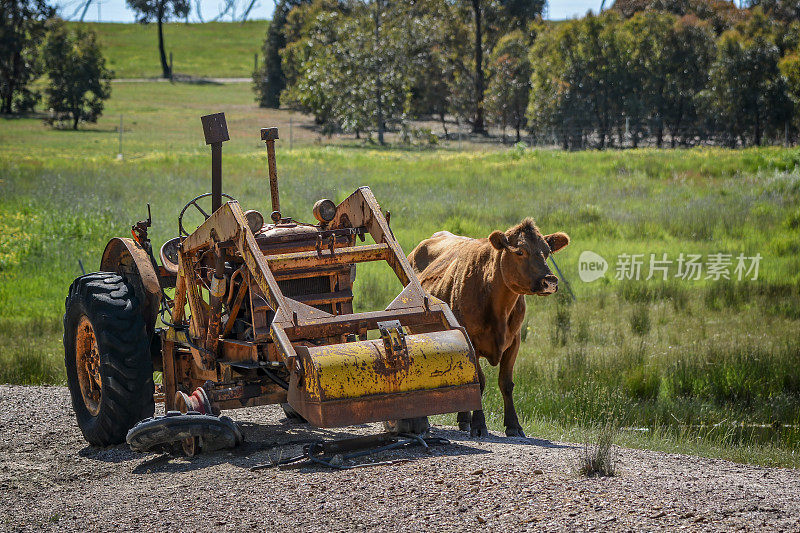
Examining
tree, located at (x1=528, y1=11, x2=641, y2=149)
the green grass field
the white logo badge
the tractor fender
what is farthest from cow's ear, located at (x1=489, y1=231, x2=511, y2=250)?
tree, located at (x1=528, y1=11, x2=641, y2=149)

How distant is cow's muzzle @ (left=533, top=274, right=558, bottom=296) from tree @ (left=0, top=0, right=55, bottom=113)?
6103 cm

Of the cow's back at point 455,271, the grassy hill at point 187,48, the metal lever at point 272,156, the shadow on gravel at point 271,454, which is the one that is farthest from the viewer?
the grassy hill at point 187,48

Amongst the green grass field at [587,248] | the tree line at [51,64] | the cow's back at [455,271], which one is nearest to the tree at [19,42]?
the tree line at [51,64]

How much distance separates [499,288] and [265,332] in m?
2.91

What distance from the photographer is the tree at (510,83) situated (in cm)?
6191

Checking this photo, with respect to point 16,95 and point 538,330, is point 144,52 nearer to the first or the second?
point 16,95

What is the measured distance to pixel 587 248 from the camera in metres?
20.5

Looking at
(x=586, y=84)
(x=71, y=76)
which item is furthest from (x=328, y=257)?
(x=71, y=76)

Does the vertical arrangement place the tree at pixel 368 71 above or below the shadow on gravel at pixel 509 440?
above

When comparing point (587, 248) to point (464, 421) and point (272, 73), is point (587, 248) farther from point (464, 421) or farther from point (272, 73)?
point (272, 73)

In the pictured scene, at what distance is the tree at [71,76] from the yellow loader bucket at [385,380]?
56.7 metres

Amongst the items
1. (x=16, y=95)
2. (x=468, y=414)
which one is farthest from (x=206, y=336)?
(x=16, y=95)

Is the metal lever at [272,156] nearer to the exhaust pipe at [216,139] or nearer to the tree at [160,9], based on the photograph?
the exhaust pipe at [216,139]

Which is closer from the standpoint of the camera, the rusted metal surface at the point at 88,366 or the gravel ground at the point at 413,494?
the gravel ground at the point at 413,494
